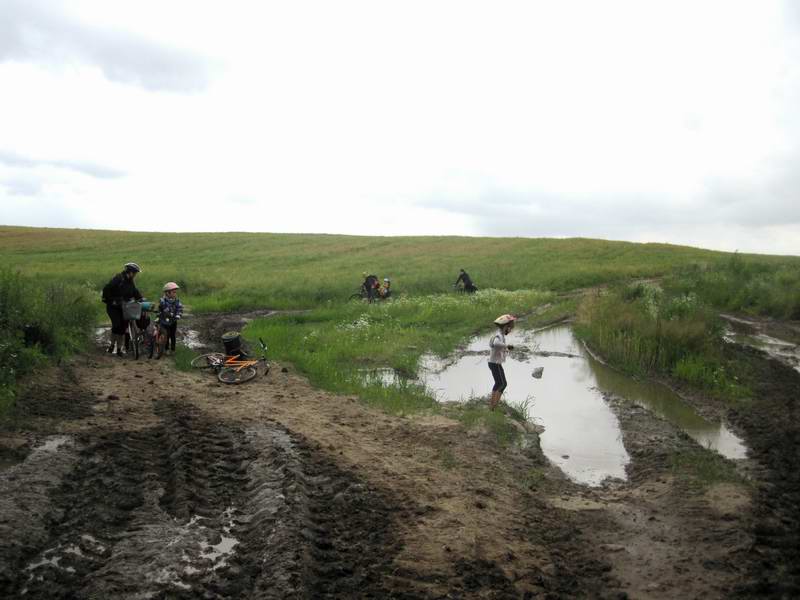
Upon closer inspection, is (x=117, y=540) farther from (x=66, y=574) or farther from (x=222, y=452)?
(x=222, y=452)

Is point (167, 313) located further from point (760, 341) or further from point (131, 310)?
point (760, 341)

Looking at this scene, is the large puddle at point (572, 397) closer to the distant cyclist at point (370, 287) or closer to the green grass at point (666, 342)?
the green grass at point (666, 342)

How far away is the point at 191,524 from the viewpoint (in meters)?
5.88

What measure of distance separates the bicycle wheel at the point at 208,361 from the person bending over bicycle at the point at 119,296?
2.00m

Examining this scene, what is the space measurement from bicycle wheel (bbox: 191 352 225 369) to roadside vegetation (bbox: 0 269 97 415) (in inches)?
96.3

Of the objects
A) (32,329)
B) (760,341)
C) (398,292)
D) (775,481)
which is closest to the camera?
(775,481)

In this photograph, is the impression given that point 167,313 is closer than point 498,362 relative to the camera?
No

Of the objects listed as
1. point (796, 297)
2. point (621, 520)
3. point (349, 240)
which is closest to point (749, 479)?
point (621, 520)

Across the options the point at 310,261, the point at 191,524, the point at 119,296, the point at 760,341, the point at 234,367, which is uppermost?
the point at 310,261

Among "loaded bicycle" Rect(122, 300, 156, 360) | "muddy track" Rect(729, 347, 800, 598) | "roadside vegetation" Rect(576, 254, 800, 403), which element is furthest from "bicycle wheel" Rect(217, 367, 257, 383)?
"muddy track" Rect(729, 347, 800, 598)

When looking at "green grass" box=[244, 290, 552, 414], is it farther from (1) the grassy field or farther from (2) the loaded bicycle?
(1) the grassy field

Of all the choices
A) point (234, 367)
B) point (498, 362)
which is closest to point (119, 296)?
point (234, 367)

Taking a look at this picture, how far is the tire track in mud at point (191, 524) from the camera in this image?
4883 mm

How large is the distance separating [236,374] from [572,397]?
644 cm
